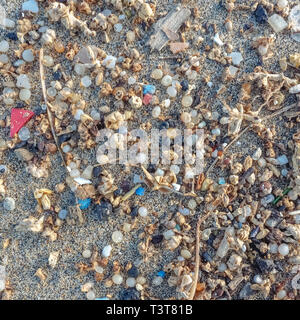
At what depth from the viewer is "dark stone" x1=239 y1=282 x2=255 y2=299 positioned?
228 cm

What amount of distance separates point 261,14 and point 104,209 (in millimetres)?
1477

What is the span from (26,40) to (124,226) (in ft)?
4.04

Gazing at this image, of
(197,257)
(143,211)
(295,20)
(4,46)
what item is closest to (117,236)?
(143,211)

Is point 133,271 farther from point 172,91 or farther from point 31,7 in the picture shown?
point 31,7

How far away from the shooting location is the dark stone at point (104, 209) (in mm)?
2242

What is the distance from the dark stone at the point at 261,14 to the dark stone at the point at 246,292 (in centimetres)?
156

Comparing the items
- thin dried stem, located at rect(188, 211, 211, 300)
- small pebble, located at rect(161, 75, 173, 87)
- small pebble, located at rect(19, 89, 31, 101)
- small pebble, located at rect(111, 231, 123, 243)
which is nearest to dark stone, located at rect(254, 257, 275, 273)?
thin dried stem, located at rect(188, 211, 211, 300)

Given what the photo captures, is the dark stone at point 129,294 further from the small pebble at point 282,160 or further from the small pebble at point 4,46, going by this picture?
the small pebble at point 4,46

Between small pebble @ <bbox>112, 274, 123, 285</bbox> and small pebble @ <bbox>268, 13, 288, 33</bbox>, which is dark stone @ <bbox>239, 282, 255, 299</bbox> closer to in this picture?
small pebble @ <bbox>112, 274, 123, 285</bbox>

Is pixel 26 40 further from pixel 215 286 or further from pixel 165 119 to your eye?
pixel 215 286

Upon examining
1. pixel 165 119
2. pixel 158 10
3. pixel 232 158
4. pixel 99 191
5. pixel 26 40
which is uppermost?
pixel 158 10

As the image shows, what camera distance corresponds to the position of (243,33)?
235 cm

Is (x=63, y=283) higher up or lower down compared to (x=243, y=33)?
lower down

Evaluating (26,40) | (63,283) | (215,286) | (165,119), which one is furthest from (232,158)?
(26,40)
